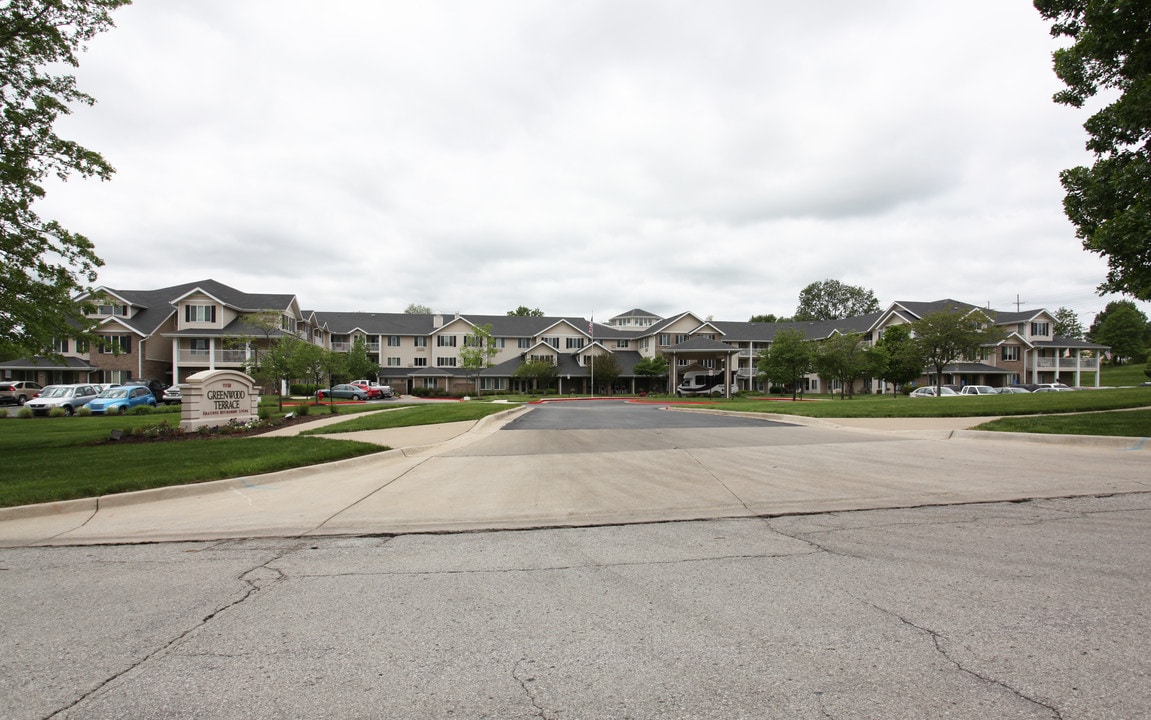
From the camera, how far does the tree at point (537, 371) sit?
62.1 meters

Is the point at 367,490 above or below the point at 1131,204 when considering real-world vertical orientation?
below

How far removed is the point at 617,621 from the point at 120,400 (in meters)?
34.9

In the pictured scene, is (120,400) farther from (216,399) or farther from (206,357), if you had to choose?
(206,357)

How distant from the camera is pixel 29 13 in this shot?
538 inches

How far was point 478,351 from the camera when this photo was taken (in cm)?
5588

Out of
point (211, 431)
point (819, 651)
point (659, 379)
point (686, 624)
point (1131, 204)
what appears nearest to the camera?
point (819, 651)

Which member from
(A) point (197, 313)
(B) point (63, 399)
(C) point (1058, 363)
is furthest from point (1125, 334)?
(B) point (63, 399)

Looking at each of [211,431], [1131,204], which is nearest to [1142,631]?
[1131,204]

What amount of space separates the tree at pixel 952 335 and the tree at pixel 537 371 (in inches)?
1394

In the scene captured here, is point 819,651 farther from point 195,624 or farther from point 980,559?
point 195,624

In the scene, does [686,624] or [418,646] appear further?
[686,624]

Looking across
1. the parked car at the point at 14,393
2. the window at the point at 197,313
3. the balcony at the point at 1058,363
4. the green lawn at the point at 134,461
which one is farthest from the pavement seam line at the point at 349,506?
the balcony at the point at 1058,363

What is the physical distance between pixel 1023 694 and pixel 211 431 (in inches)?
764

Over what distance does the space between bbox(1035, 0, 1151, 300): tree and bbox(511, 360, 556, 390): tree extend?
50.4m
